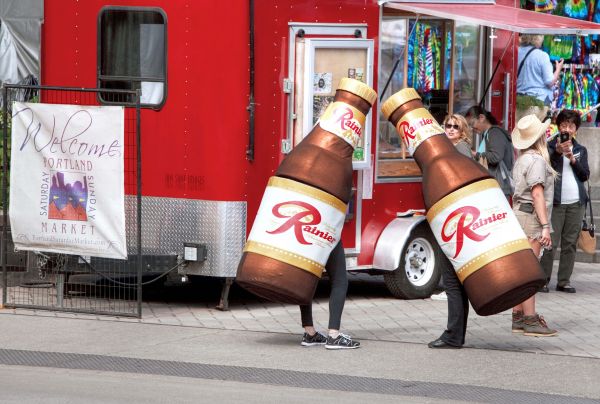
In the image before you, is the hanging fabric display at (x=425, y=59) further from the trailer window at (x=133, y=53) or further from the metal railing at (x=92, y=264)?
the metal railing at (x=92, y=264)

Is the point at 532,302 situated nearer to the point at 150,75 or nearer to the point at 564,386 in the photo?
the point at 564,386

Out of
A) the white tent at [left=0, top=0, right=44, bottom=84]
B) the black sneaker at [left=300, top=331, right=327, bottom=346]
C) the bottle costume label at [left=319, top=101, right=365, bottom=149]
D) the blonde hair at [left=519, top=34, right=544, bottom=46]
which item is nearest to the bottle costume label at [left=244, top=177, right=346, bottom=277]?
the bottle costume label at [left=319, top=101, right=365, bottom=149]

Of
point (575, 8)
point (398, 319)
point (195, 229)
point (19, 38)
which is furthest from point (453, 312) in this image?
point (19, 38)

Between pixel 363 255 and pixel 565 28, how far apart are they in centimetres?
303

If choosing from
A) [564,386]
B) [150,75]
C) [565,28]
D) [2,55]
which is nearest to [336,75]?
[150,75]

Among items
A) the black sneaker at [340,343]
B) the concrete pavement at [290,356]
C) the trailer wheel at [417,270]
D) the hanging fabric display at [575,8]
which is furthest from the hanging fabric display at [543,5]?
the black sneaker at [340,343]

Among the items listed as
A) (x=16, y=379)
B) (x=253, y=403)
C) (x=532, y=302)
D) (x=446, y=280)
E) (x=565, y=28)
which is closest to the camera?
(x=253, y=403)

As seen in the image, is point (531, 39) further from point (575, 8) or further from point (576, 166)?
point (576, 166)

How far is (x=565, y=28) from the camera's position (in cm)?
1316

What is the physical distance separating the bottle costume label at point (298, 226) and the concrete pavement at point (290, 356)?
→ 2.46 feet

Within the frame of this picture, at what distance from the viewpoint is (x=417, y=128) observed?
10148 mm

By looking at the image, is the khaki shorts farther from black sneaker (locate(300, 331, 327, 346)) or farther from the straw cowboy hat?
black sneaker (locate(300, 331, 327, 346))

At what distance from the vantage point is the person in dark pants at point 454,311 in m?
10.1

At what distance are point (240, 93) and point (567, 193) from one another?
12.2 ft
